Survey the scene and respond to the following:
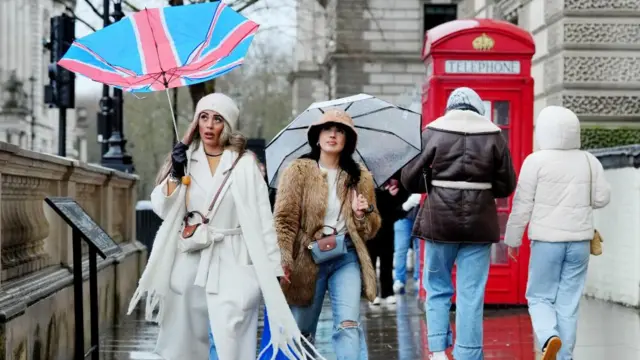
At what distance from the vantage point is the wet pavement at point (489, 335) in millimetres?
8834

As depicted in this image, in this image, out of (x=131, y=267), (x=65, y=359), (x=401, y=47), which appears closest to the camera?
(x=65, y=359)

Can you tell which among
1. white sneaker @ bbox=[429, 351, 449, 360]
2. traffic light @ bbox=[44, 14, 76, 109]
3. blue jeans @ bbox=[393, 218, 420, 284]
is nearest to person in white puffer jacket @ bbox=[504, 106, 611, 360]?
white sneaker @ bbox=[429, 351, 449, 360]

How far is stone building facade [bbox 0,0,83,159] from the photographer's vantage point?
59719mm

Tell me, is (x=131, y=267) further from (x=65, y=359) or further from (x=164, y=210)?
(x=164, y=210)

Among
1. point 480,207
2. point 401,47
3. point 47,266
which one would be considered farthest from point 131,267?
point 401,47

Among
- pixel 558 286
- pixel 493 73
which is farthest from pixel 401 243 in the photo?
pixel 558 286

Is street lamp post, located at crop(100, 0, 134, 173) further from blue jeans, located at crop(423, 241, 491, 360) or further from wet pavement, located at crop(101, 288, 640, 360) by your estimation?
blue jeans, located at crop(423, 241, 491, 360)

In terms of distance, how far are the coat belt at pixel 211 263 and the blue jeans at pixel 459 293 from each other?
2.04 meters

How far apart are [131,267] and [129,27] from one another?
705 centimetres

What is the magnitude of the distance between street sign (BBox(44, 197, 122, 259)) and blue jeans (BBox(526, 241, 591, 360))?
3.02 metres

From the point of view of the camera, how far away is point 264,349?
256 inches

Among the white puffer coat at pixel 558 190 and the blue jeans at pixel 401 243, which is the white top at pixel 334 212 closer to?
the white puffer coat at pixel 558 190

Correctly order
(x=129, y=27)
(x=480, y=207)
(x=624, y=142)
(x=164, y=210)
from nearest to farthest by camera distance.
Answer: (x=164, y=210) → (x=129, y=27) → (x=480, y=207) → (x=624, y=142)

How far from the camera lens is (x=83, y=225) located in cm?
683
